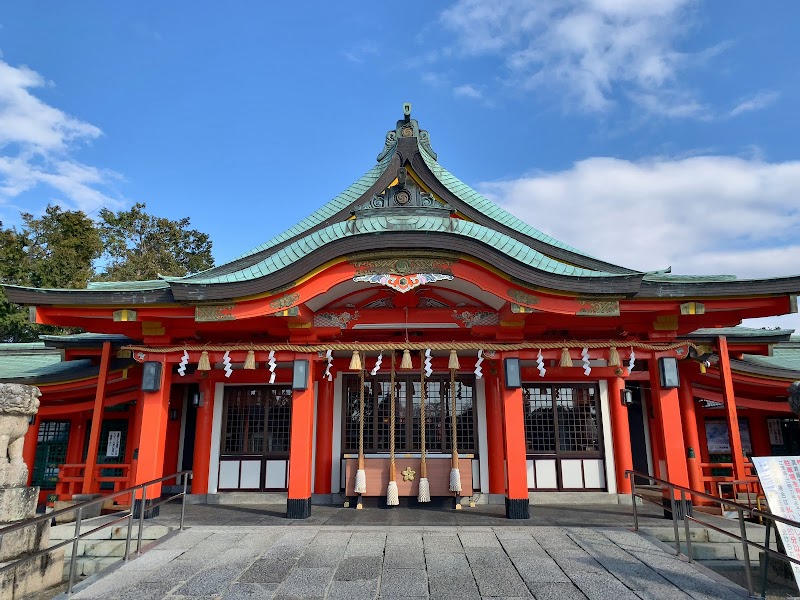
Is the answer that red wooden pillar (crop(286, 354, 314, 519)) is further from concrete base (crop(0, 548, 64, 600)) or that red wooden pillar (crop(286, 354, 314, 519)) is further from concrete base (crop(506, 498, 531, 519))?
concrete base (crop(506, 498, 531, 519))

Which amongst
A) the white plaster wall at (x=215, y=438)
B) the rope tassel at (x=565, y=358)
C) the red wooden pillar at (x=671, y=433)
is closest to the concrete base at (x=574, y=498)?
the red wooden pillar at (x=671, y=433)

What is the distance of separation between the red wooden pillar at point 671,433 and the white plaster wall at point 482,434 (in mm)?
3645

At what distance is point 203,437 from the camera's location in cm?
1162

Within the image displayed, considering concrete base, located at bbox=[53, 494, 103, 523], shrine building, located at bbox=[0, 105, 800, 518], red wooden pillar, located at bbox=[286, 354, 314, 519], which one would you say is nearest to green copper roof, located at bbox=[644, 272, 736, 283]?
shrine building, located at bbox=[0, 105, 800, 518]

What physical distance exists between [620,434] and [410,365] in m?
5.82

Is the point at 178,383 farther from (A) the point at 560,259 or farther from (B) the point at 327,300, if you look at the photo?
(A) the point at 560,259

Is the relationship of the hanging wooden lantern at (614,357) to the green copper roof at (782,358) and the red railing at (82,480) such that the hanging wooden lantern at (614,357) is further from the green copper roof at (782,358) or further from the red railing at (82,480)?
the red railing at (82,480)

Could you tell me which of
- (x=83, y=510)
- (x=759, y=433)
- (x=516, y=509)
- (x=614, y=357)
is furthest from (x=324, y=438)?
(x=759, y=433)

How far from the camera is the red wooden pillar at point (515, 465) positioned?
29.1 feet

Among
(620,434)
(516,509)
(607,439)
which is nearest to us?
(516,509)

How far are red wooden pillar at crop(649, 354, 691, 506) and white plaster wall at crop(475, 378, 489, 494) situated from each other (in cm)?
365

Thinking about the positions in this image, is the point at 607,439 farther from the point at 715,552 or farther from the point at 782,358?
the point at 782,358

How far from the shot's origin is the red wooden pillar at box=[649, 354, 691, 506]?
29.1ft

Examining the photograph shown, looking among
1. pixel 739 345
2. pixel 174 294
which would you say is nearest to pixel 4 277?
pixel 174 294
